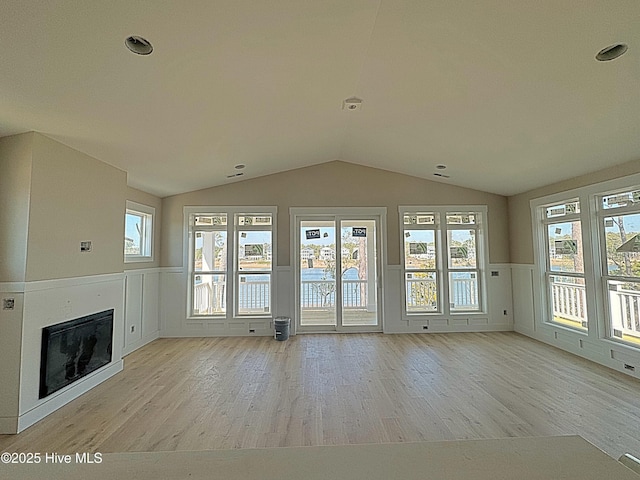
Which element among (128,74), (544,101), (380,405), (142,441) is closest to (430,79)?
(544,101)

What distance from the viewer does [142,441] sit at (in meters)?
2.67

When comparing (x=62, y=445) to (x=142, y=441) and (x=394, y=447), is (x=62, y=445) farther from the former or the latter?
(x=394, y=447)

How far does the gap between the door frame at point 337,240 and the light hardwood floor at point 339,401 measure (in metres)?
1.13

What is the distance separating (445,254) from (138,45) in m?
5.73

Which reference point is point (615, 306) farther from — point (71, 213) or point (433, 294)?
point (71, 213)

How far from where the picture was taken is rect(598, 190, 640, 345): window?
4.12 metres

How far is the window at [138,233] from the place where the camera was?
536 centimetres

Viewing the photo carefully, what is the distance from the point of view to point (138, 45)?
2293 millimetres

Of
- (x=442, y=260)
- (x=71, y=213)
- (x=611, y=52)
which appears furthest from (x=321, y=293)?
(x=611, y=52)

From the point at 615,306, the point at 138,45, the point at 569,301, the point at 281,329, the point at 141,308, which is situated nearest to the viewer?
the point at 138,45

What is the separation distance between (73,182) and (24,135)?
2.00 ft

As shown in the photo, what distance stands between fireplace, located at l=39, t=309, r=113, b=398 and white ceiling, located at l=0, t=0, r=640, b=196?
1859mm

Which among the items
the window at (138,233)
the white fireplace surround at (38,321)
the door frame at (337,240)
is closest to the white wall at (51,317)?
the white fireplace surround at (38,321)

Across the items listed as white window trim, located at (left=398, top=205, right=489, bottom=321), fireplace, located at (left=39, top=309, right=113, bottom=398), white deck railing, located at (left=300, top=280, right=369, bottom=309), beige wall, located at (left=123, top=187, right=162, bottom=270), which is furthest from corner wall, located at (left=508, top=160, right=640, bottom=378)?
beige wall, located at (left=123, top=187, right=162, bottom=270)
